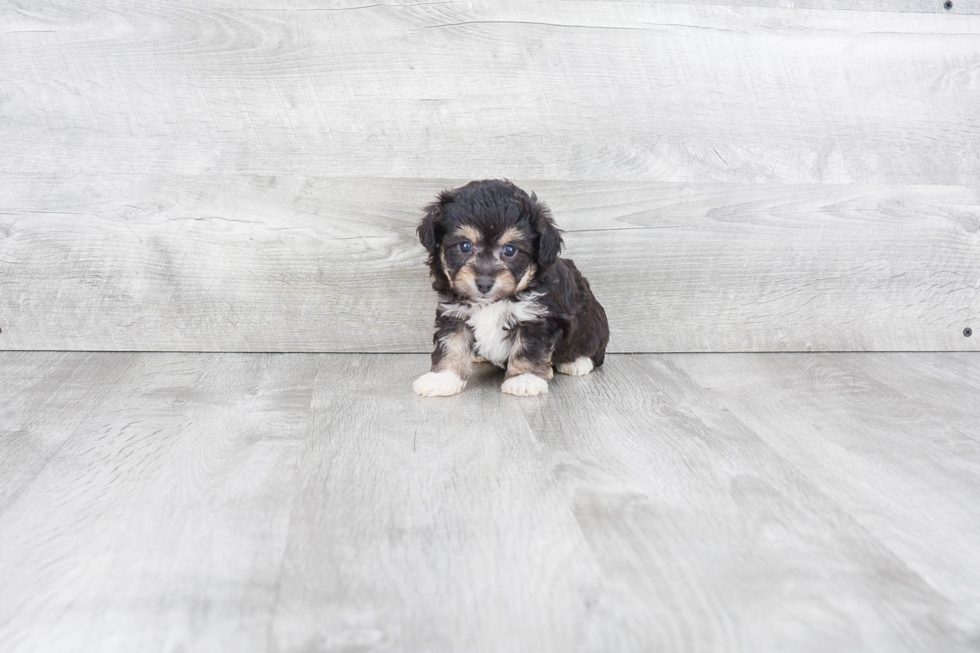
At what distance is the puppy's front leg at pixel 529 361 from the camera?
235 centimetres

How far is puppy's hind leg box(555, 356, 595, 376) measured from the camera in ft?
8.48

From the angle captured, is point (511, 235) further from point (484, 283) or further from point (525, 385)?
point (525, 385)

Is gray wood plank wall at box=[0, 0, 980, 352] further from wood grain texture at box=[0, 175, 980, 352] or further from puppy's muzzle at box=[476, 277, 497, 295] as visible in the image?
puppy's muzzle at box=[476, 277, 497, 295]

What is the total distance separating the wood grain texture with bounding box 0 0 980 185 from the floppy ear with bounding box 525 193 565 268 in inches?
19.7

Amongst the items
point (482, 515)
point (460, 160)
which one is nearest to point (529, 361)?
point (460, 160)

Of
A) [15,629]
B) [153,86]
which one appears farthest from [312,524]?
[153,86]

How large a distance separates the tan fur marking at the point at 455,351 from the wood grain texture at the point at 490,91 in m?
0.63

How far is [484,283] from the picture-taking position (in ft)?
7.22

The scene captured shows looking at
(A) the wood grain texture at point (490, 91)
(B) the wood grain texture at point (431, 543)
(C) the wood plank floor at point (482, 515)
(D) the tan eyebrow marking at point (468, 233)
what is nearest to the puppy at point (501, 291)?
(D) the tan eyebrow marking at point (468, 233)

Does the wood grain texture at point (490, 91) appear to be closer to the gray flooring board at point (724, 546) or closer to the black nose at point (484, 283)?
the black nose at point (484, 283)

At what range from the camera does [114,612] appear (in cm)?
122

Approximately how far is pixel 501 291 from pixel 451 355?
10.8 inches

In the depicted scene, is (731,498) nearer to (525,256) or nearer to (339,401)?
(525,256)

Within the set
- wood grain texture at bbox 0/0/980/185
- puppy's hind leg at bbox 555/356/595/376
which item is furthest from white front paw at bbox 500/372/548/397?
wood grain texture at bbox 0/0/980/185
